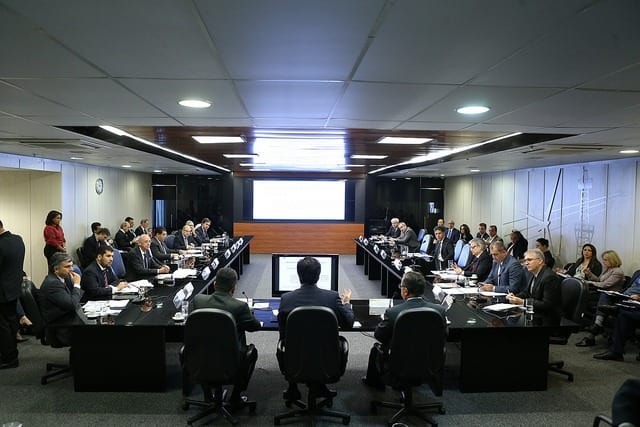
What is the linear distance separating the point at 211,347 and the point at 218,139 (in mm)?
2778

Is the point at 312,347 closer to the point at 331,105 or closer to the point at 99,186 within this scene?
the point at 331,105

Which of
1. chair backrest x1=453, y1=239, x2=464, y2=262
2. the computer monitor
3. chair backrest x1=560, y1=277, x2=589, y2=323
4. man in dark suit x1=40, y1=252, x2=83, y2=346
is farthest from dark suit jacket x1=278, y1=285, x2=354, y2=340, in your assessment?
chair backrest x1=453, y1=239, x2=464, y2=262

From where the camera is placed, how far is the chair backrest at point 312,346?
302 centimetres

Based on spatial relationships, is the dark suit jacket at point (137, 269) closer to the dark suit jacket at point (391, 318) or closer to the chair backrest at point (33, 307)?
the chair backrest at point (33, 307)

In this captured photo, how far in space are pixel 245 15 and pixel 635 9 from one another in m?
1.22

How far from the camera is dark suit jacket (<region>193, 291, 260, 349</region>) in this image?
127 inches

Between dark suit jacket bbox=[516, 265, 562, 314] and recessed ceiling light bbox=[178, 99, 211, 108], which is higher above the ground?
recessed ceiling light bbox=[178, 99, 211, 108]

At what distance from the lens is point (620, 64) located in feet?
6.48

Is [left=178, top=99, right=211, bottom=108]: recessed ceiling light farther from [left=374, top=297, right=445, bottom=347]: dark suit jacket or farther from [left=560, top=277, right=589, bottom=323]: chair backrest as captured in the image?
[left=560, top=277, right=589, bottom=323]: chair backrest

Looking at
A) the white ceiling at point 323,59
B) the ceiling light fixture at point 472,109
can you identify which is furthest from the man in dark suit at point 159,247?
the ceiling light fixture at point 472,109

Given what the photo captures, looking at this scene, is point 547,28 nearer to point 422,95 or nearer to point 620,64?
point 620,64

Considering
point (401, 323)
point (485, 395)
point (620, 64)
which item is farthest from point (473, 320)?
point (620, 64)

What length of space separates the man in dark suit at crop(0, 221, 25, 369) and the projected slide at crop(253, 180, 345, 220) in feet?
32.3

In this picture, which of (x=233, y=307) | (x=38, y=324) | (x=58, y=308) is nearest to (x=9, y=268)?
(x=38, y=324)
